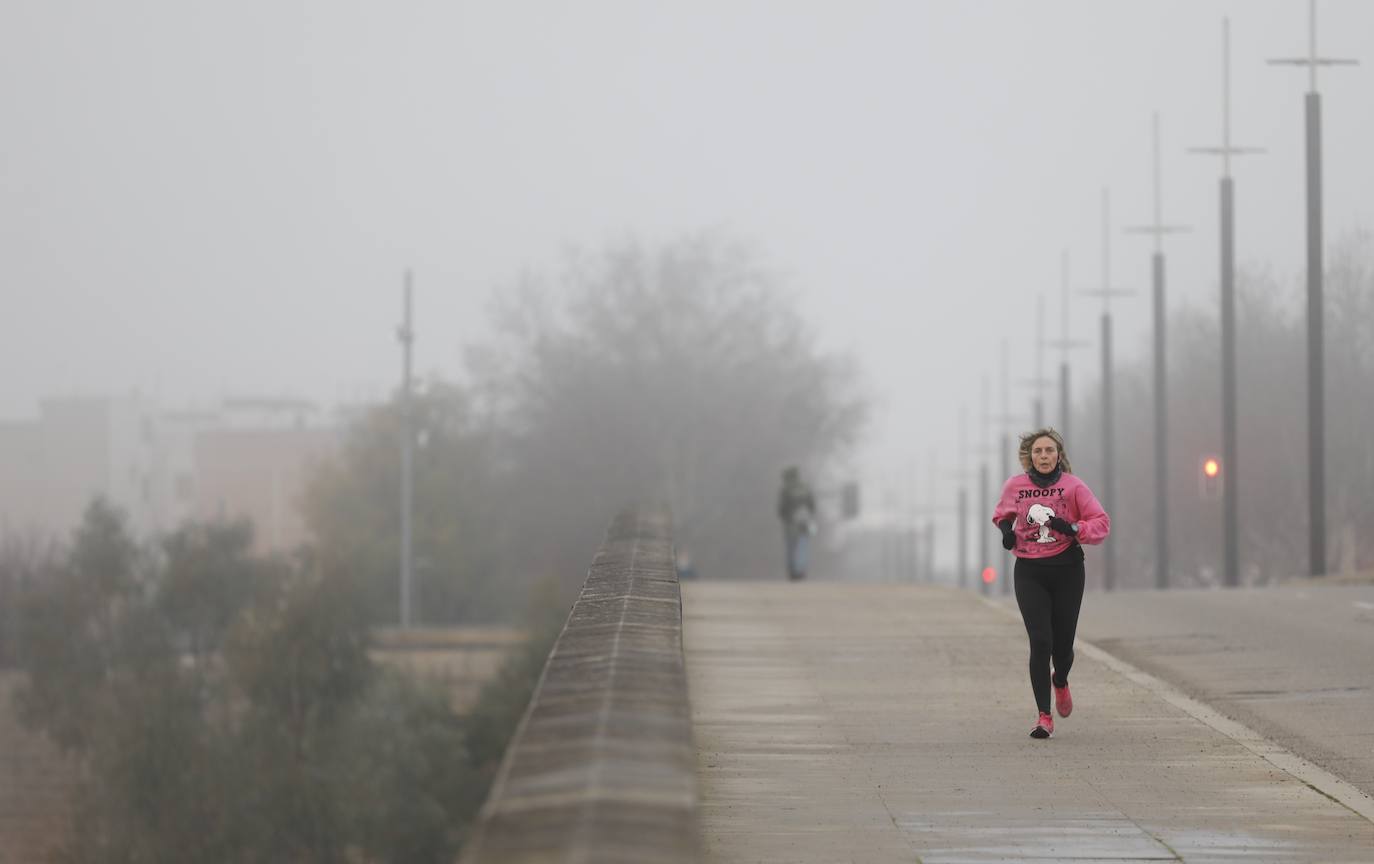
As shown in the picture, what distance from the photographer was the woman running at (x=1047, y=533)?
12508mm

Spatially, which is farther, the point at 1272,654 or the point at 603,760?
the point at 1272,654

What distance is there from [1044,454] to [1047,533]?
0.44m

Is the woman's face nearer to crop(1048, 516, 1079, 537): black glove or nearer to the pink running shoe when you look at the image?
crop(1048, 516, 1079, 537): black glove

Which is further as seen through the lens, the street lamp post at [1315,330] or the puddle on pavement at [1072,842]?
the street lamp post at [1315,330]

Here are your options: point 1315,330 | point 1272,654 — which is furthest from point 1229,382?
point 1272,654

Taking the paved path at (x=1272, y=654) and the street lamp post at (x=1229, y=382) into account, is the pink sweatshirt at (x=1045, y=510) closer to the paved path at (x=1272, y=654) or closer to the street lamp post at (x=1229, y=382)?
the paved path at (x=1272, y=654)

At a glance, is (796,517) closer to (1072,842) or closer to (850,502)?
(850,502)

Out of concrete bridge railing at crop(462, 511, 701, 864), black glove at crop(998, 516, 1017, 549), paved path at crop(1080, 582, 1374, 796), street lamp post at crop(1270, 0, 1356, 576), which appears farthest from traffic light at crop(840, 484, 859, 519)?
concrete bridge railing at crop(462, 511, 701, 864)

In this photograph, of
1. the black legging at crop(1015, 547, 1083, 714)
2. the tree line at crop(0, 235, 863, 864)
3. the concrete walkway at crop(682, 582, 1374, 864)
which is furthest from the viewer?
the tree line at crop(0, 235, 863, 864)

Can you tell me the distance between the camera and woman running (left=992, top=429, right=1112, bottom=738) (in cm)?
1251

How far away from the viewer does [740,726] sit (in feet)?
45.7

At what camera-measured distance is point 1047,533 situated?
12570 mm

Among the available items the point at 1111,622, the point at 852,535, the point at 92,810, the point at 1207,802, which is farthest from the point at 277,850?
Result: the point at 852,535

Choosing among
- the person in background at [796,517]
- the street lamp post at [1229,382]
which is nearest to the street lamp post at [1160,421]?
the street lamp post at [1229,382]
